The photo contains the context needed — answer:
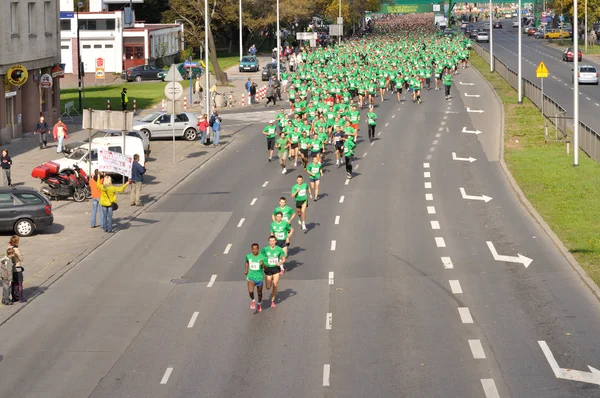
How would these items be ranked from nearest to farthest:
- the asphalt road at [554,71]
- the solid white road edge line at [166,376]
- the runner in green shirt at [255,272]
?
the solid white road edge line at [166,376]
the runner in green shirt at [255,272]
the asphalt road at [554,71]

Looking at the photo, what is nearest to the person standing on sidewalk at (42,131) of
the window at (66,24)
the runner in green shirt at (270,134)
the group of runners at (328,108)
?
the group of runners at (328,108)

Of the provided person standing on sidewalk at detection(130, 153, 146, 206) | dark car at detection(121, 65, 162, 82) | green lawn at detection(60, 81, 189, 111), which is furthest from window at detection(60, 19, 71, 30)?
person standing on sidewalk at detection(130, 153, 146, 206)

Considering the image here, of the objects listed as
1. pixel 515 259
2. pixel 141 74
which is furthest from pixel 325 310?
pixel 141 74

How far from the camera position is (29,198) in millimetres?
29609

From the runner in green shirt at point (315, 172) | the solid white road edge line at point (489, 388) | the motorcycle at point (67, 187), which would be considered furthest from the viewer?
the motorcycle at point (67, 187)

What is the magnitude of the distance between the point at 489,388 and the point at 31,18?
39600mm

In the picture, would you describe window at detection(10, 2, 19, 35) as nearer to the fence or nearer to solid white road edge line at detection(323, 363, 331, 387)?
the fence

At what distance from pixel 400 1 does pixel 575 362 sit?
172539mm

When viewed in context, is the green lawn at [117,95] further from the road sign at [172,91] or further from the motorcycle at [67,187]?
the motorcycle at [67,187]

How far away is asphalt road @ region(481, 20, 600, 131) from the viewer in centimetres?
5906

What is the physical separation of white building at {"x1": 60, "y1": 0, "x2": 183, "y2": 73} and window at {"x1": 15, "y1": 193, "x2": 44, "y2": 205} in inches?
2530

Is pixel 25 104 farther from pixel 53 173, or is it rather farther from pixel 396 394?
pixel 396 394

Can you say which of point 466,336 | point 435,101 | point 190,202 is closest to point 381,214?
point 190,202

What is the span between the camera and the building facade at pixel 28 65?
4778cm
